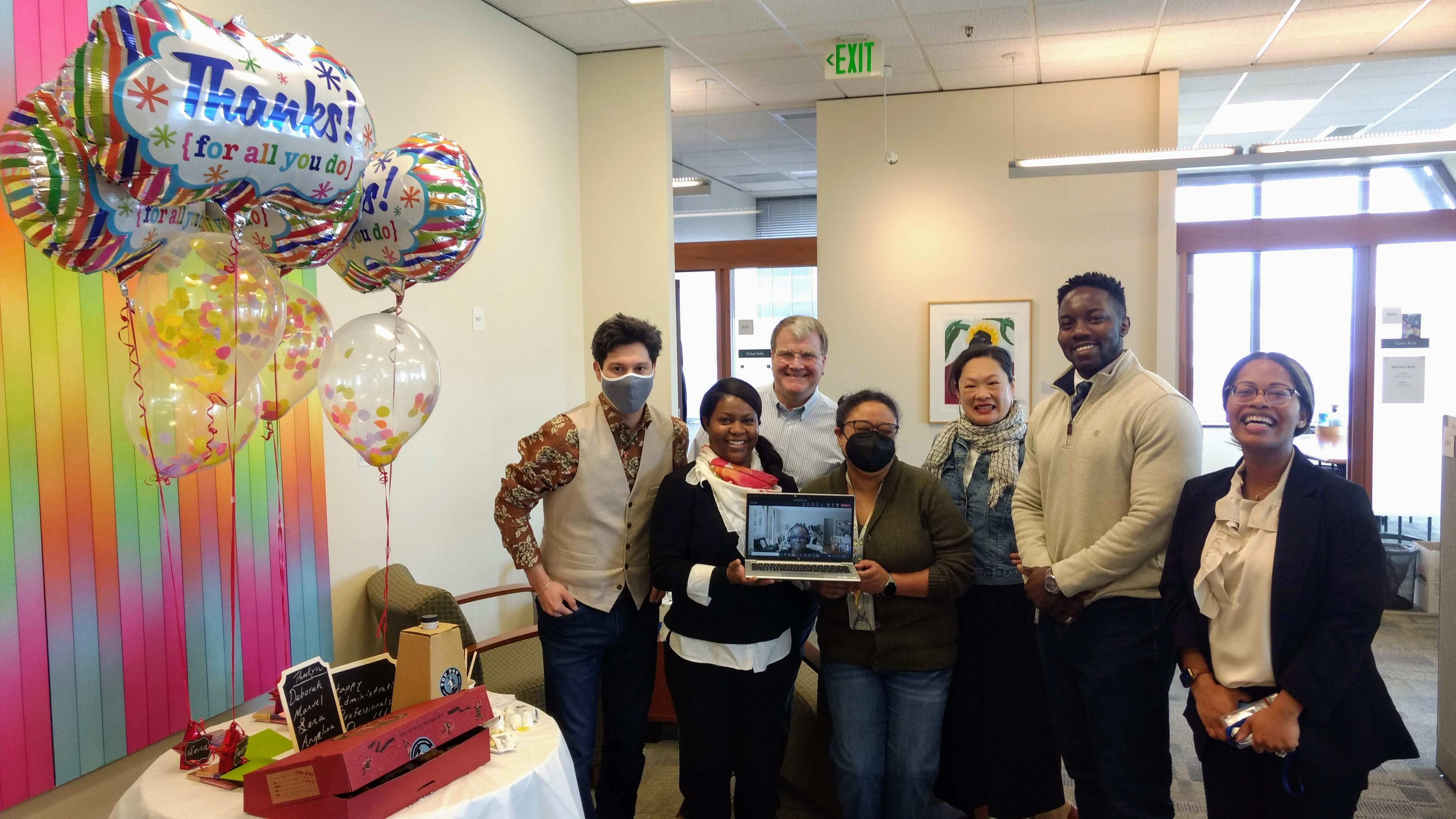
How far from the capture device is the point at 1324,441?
6840mm

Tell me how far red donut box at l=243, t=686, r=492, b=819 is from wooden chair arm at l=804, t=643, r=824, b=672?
4.17ft

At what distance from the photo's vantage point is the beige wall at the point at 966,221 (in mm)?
6035

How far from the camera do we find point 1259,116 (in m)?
7.37

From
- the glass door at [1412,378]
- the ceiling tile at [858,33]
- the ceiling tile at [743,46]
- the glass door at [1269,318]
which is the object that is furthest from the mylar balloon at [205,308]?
the glass door at [1412,378]

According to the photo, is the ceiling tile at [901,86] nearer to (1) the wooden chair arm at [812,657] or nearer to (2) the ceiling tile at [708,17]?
(2) the ceiling tile at [708,17]

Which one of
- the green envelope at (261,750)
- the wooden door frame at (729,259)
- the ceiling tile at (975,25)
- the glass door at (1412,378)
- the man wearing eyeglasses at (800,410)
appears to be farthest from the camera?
the glass door at (1412,378)

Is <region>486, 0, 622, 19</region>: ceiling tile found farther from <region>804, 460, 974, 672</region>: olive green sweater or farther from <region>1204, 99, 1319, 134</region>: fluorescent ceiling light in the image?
<region>1204, 99, 1319, 134</region>: fluorescent ceiling light

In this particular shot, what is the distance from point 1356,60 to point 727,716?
233 inches

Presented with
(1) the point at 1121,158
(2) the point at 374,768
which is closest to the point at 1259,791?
(2) the point at 374,768

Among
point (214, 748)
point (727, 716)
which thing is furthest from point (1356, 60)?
point (214, 748)

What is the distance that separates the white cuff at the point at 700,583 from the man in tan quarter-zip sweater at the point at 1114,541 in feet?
2.87

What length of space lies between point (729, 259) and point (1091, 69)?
283 cm

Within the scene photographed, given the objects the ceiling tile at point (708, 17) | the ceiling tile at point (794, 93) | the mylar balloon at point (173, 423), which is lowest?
the mylar balloon at point (173, 423)

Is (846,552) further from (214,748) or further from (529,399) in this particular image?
(529,399)
